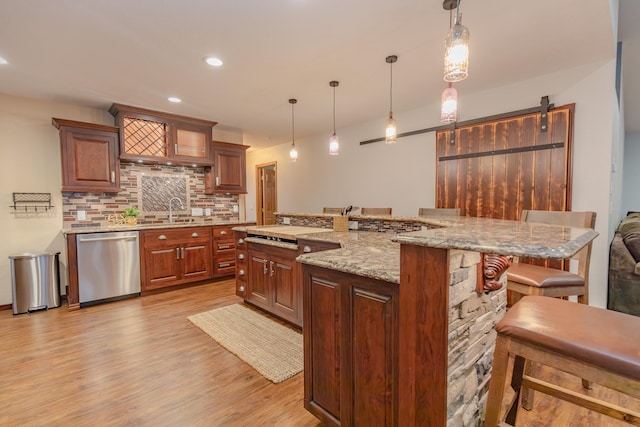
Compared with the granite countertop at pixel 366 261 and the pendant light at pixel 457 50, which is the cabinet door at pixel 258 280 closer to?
the granite countertop at pixel 366 261

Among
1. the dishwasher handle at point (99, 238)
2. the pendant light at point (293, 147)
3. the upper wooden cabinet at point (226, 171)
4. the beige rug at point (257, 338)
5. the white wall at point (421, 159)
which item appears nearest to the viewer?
the beige rug at point (257, 338)

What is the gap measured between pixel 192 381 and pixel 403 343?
5.08ft

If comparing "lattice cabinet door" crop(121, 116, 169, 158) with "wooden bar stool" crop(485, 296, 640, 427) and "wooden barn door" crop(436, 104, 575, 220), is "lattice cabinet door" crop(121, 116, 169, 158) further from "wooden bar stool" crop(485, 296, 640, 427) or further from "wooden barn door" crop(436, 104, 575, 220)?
"wooden bar stool" crop(485, 296, 640, 427)

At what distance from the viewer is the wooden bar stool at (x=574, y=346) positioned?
2.59ft

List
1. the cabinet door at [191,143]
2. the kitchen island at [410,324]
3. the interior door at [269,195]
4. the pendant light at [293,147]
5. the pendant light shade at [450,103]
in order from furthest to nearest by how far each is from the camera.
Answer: the interior door at [269,195] < the cabinet door at [191,143] < the pendant light at [293,147] < the pendant light shade at [450,103] < the kitchen island at [410,324]

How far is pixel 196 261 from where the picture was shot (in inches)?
160

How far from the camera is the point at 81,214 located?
373cm

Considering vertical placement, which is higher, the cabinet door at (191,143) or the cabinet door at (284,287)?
the cabinet door at (191,143)

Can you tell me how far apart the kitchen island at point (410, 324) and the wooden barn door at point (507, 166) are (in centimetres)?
212

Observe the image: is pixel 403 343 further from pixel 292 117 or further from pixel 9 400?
pixel 292 117

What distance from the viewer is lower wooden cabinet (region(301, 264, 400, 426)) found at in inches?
45.0

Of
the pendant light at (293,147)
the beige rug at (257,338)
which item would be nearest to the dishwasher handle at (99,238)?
the beige rug at (257,338)

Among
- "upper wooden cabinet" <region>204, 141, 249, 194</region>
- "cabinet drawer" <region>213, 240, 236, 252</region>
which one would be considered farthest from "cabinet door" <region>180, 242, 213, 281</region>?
"upper wooden cabinet" <region>204, 141, 249, 194</region>

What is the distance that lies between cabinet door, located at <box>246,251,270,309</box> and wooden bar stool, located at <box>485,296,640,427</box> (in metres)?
2.15
